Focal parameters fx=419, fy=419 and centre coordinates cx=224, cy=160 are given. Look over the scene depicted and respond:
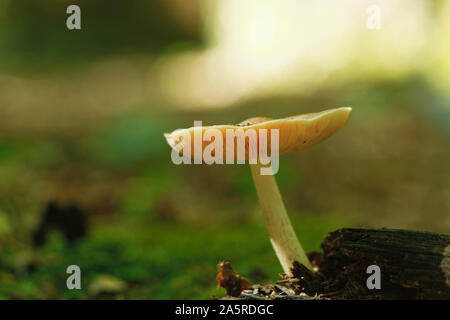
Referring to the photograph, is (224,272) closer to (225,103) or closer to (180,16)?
(225,103)

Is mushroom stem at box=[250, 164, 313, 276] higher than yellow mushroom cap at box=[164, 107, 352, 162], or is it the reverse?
yellow mushroom cap at box=[164, 107, 352, 162]

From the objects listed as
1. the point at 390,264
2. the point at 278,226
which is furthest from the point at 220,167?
the point at 390,264

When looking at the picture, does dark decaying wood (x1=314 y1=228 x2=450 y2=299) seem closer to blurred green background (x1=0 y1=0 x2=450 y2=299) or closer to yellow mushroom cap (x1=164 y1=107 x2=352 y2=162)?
yellow mushroom cap (x1=164 y1=107 x2=352 y2=162)

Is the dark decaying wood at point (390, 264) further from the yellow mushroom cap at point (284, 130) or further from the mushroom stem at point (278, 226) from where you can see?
the yellow mushroom cap at point (284, 130)

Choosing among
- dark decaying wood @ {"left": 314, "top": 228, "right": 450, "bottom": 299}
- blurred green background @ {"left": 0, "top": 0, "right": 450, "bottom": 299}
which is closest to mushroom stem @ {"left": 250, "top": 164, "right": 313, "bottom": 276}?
dark decaying wood @ {"left": 314, "top": 228, "right": 450, "bottom": 299}

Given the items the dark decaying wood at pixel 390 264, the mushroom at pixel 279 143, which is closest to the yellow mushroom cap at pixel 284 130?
the mushroom at pixel 279 143

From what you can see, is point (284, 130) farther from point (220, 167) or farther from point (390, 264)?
point (220, 167)
